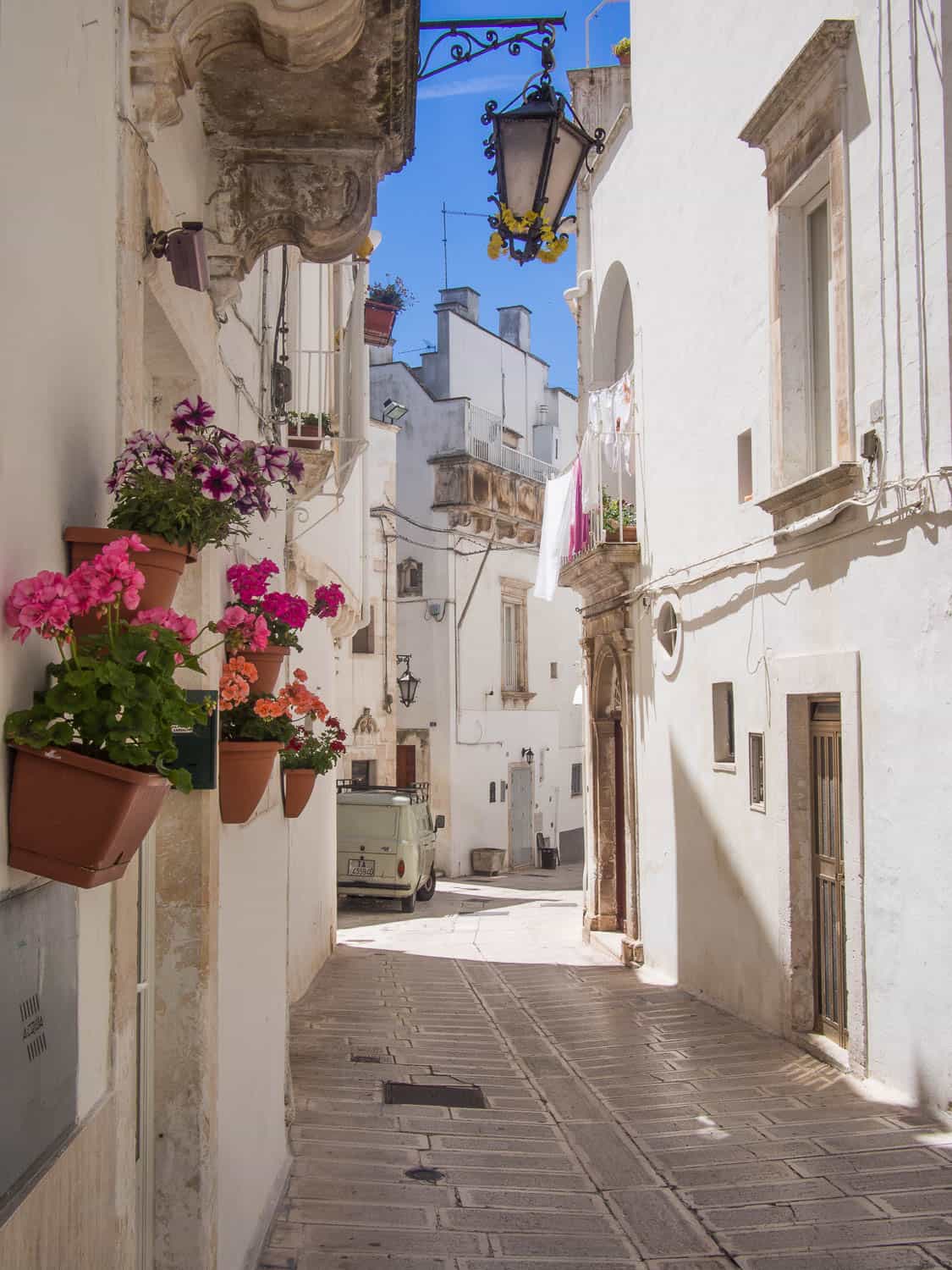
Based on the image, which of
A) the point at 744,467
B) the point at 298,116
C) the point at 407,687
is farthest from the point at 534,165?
the point at 407,687

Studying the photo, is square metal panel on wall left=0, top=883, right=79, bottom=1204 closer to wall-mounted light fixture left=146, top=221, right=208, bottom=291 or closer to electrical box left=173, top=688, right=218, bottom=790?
electrical box left=173, top=688, right=218, bottom=790

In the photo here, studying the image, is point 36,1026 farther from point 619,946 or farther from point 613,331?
point 613,331

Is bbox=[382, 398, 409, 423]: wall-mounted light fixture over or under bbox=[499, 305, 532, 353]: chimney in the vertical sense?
under

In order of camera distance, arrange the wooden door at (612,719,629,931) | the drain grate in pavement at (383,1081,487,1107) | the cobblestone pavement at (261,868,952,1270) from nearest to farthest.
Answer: the cobblestone pavement at (261,868,952,1270) → the drain grate in pavement at (383,1081,487,1107) → the wooden door at (612,719,629,931)

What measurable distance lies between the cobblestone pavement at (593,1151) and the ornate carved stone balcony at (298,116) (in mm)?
3940

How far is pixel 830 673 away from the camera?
8.16 meters

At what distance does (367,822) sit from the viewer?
19.5m

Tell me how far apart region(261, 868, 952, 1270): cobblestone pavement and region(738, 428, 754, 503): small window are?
4021 mm

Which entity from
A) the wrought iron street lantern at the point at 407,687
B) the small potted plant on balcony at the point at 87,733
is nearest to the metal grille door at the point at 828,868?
the small potted plant on balcony at the point at 87,733

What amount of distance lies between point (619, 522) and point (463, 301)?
2165 centimetres

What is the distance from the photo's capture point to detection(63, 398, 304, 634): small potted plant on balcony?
3.05 metres

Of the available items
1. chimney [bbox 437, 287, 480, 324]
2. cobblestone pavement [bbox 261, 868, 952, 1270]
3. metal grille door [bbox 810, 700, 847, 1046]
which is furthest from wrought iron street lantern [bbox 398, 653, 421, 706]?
metal grille door [bbox 810, 700, 847, 1046]

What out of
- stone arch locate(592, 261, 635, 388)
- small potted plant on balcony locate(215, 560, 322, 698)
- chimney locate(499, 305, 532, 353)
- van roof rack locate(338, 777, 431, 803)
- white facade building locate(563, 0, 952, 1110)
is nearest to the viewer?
small potted plant on balcony locate(215, 560, 322, 698)

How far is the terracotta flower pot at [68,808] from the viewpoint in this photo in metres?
2.39
